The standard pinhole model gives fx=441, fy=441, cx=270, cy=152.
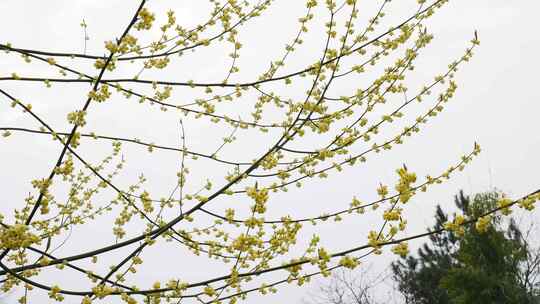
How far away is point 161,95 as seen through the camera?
3.38m

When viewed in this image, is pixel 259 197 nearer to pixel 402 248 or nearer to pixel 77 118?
pixel 402 248

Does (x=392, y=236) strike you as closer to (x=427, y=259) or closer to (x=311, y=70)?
(x=311, y=70)

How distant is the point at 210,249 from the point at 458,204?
2140cm

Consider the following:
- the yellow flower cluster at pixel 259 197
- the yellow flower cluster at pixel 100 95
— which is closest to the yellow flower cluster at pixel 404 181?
the yellow flower cluster at pixel 259 197

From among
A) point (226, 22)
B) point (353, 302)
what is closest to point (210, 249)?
point (226, 22)

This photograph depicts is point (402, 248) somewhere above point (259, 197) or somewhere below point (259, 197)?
below

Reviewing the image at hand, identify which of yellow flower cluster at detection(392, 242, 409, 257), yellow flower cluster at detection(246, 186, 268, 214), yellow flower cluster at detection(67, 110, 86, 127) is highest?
yellow flower cluster at detection(67, 110, 86, 127)

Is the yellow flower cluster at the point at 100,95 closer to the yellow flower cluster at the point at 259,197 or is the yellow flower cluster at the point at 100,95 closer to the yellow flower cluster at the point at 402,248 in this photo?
the yellow flower cluster at the point at 259,197

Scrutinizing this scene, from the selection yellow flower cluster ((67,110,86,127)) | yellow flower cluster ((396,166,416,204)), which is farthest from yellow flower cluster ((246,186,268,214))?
yellow flower cluster ((67,110,86,127))

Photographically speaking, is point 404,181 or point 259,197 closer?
point 404,181

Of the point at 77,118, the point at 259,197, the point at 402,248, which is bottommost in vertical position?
the point at 402,248

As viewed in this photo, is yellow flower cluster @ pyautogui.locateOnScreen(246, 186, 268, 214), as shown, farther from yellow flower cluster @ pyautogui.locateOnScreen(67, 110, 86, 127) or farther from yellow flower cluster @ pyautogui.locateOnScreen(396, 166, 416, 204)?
yellow flower cluster @ pyautogui.locateOnScreen(67, 110, 86, 127)

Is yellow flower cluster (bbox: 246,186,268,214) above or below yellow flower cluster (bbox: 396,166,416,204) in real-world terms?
above

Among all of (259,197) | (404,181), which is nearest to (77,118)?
(259,197)
